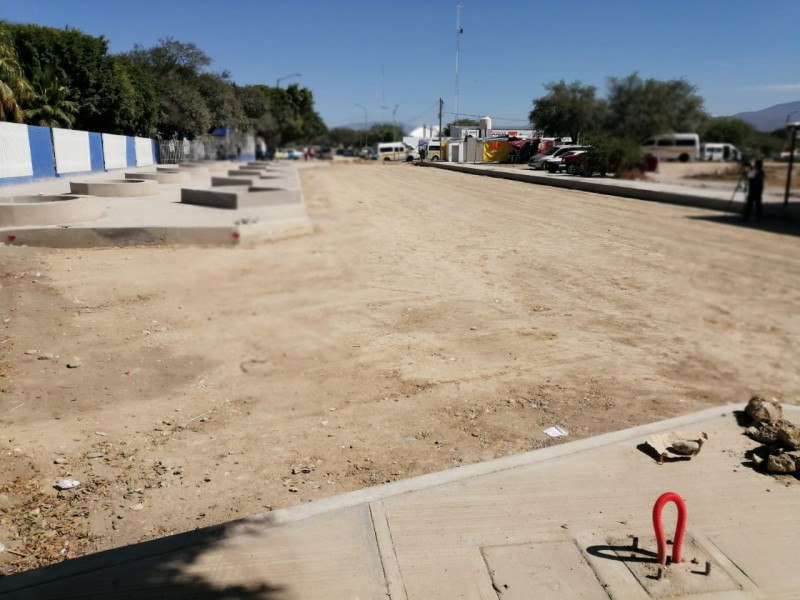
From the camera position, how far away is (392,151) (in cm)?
7156

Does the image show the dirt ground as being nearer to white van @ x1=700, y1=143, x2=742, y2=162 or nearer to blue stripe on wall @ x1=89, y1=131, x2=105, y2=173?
white van @ x1=700, y1=143, x2=742, y2=162

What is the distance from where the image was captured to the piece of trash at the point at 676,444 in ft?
13.3

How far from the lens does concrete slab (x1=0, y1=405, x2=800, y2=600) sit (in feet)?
9.37

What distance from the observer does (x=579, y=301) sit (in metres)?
8.44

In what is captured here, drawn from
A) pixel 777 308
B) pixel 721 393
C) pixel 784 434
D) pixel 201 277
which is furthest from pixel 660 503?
pixel 201 277

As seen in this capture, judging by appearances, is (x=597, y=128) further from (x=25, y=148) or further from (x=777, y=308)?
(x=25, y=148)

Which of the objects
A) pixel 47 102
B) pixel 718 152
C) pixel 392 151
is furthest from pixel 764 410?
pixel 392 151

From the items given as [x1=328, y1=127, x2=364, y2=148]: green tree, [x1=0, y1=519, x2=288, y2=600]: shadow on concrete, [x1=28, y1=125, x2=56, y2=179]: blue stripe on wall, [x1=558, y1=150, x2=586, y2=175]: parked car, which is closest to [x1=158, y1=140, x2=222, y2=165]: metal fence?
[x1=28, y1=125, x2=56, y2=179]: blue stripe on wall

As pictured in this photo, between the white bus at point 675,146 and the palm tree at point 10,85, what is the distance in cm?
3093

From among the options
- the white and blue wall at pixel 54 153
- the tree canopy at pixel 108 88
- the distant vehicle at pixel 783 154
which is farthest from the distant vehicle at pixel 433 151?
the distant vehicle at pixel 783 154

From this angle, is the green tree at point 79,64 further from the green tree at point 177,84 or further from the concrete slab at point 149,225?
the concrete slab at point 149,225

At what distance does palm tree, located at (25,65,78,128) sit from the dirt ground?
2504 centimetres

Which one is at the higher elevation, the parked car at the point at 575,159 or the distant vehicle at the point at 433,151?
the distant vehicle at the point at 433,151

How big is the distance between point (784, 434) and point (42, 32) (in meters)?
39.0
